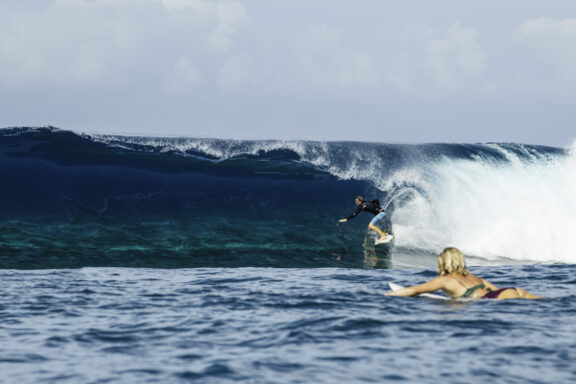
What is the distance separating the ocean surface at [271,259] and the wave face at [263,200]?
0.20ft

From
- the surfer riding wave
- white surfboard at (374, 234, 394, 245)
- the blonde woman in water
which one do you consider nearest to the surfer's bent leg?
the surfer riding wave

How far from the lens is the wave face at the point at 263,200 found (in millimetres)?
15234

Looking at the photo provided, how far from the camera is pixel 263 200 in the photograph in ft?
61.9

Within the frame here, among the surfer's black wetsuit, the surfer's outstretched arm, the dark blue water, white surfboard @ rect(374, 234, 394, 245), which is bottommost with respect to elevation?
the dark blue water

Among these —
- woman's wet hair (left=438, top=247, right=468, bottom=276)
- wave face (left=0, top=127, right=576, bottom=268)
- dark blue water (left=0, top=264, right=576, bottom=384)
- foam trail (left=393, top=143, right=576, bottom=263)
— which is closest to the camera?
dark blue water (left=0, top=264, right=576, bottom=384)

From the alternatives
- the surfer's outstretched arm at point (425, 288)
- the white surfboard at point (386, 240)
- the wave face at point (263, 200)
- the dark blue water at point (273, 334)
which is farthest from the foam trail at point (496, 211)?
the surfer's outstretched arm at point (425, 288)

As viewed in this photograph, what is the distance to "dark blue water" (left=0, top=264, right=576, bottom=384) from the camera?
578 centimetres

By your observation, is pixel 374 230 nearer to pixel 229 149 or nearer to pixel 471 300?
pixel 229 149

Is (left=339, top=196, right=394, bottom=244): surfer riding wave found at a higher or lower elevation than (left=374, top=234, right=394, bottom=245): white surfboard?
higher

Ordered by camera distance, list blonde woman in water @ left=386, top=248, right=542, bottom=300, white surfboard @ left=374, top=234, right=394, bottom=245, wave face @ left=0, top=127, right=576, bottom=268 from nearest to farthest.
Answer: blonde woman in water @ left=386, top=248, right=542, bottom=300 → wave face @ left=0, top=127, right=576, bottom=268 → white surfboard @ left=374, top=234, right=394, bottom=245

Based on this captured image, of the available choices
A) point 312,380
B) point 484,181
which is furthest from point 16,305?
point 484,181

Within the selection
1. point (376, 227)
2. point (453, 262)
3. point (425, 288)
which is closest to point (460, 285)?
point (453, 262)

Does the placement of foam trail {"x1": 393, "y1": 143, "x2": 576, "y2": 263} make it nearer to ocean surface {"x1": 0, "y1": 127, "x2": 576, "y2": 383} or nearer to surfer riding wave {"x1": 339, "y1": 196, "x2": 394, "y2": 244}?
ocean surface {"x1": 0, "y1": 127, "x2": 576, "y2": 383}

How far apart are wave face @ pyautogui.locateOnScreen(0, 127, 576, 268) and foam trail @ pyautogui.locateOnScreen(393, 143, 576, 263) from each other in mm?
43
